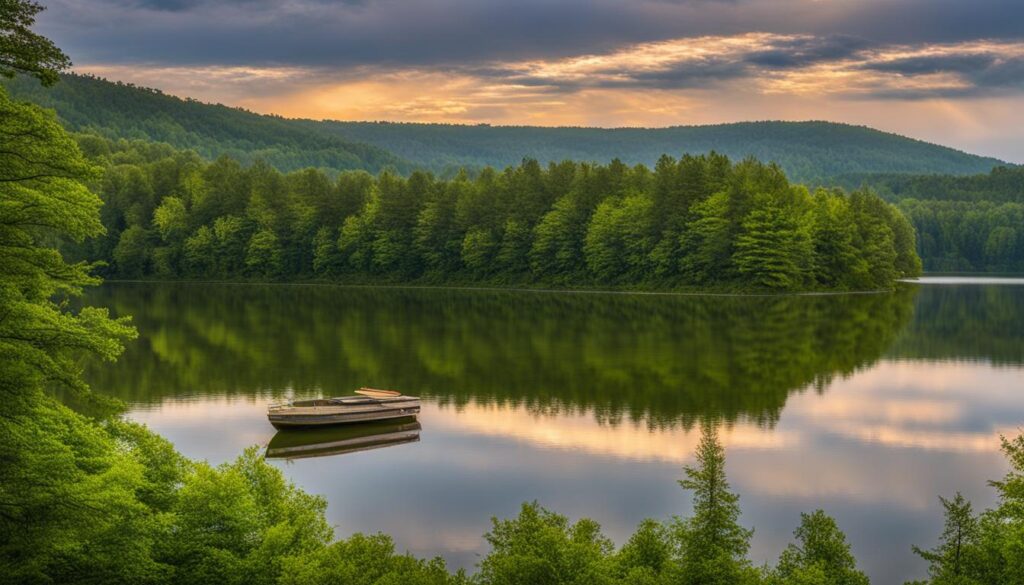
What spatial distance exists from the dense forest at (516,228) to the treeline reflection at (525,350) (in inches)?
563

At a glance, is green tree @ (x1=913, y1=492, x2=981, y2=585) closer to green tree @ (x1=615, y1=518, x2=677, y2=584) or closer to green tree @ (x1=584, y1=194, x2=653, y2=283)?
green tree @ (x1=615, y1=518, x2=677, y2=584)

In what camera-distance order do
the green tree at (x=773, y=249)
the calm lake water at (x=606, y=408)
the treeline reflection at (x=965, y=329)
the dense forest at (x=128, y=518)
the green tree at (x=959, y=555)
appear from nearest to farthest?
the dense forest at (x=128, y=518), the green tree at (x=959, y=555), the calm lake water at (x=606, y=408), the treeline reflection at (x=965, y=329), the green tree at (x=773, y=249)

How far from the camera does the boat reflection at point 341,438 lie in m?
32.4

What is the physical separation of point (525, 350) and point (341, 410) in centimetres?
2121

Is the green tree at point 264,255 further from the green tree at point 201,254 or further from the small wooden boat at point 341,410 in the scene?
the small wooden boat at point 341,410

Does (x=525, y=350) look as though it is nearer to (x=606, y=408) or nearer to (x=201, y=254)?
(x=606, y=408)

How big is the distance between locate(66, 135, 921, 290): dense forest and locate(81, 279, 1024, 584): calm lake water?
2857 cm

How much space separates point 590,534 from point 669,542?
59.8 inches

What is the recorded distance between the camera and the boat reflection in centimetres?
3238

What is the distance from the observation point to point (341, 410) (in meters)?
35.2

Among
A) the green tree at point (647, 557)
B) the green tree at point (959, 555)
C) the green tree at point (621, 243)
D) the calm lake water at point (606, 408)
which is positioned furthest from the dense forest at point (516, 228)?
the green tree at point (647, 557)

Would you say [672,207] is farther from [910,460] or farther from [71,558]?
[71,558]

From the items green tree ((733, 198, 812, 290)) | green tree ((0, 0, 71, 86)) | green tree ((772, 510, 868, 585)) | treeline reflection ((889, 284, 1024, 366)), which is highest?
green tree ((0, 0, 71, 86))

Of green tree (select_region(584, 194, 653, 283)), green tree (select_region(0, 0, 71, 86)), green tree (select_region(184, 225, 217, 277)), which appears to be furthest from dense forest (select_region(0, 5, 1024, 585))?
green tree (select_region(184, 225, 217, 277))
